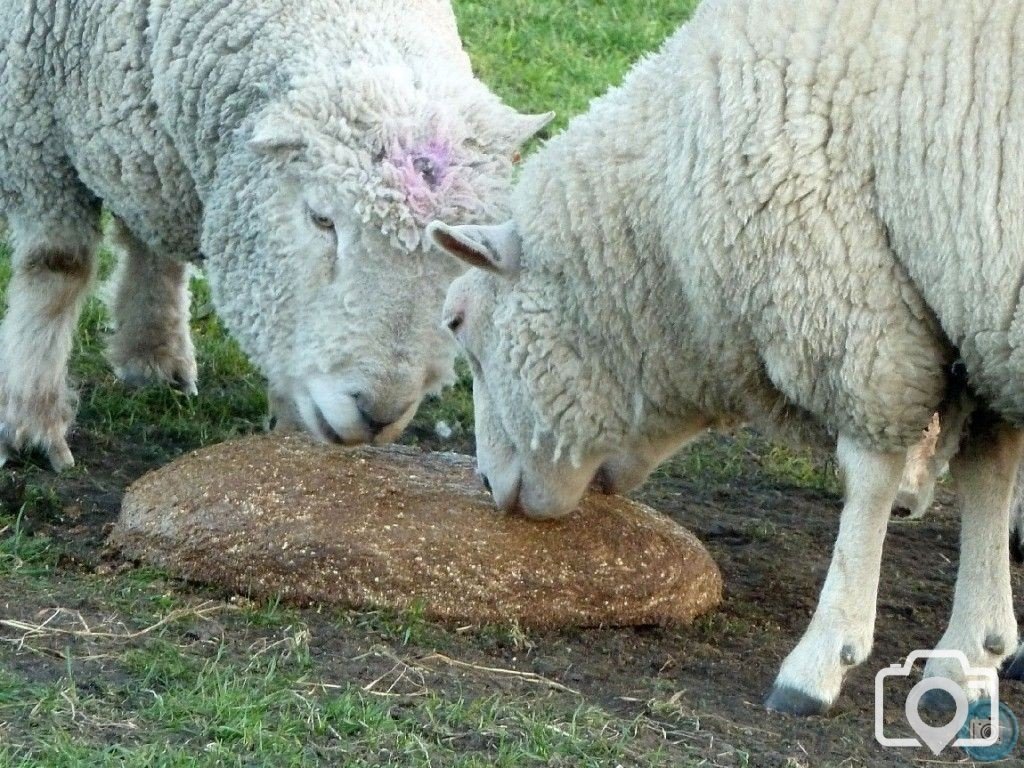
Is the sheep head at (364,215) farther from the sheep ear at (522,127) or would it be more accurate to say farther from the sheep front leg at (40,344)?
the sheep front leg at (40,344)

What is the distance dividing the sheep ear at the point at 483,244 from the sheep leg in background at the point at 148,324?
7.61 ft

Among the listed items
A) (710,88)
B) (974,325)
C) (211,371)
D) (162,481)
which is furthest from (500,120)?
(211,371)

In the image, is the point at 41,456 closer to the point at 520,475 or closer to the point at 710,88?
the point at 520,475

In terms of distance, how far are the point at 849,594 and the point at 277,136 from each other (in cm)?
200

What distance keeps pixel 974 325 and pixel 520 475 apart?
1.39 metres

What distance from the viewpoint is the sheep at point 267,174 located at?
14.9 feet

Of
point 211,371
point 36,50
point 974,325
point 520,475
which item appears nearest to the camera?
point 974,325

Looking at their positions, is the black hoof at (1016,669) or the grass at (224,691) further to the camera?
the black hoof at (1016,669)

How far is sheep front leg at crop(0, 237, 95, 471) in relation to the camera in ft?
17.6

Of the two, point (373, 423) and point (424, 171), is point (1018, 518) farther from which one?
point (424, 171)

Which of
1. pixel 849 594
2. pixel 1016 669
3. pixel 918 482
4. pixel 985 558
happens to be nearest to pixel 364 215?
pixel 849 594

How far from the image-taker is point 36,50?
5.17 meters

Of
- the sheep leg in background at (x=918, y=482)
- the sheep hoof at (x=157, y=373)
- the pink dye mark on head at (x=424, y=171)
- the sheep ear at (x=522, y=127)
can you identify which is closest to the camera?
the pink dye mark on head at (x=424, y=171)

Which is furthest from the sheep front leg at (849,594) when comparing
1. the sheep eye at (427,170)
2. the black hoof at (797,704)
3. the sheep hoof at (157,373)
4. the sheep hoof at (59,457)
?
the sheep hoof at (157,373)
